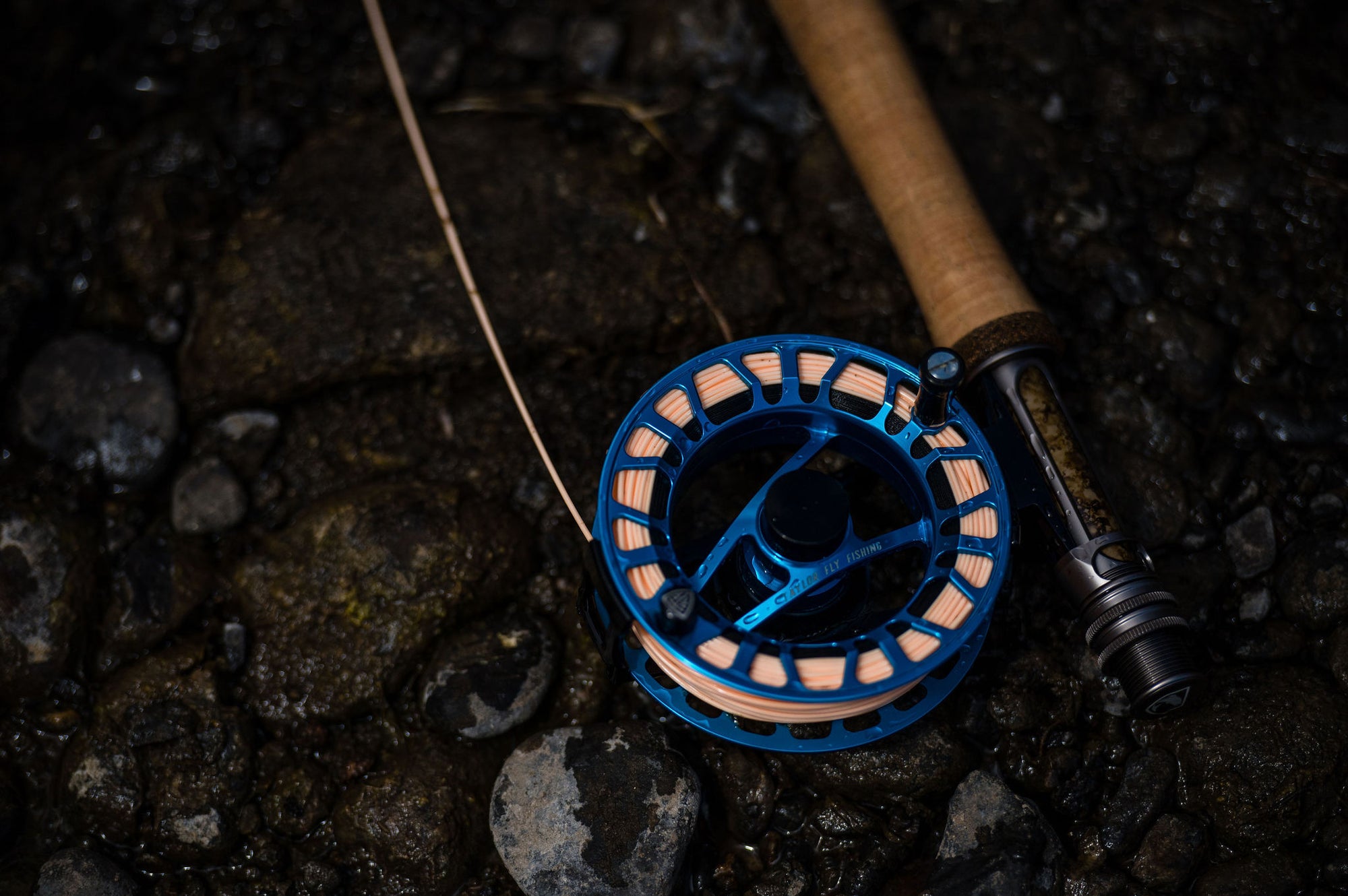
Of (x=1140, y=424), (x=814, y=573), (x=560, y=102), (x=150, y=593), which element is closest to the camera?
(x=814, y=573)

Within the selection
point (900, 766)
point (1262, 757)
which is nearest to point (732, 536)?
point (900, 766)

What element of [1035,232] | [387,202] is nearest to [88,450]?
[387,202]

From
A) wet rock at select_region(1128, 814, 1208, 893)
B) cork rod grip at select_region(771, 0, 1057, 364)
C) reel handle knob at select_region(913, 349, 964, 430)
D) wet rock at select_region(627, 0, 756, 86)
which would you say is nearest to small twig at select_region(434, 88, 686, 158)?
wet rock at select_region(627, 0, 756, 86)

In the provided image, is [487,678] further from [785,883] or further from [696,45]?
[696,45]

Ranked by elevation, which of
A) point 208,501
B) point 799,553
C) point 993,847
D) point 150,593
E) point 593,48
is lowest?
point 993,847

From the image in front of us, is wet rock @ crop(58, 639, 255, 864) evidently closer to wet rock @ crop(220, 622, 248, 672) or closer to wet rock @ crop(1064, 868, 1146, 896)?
wet rock @ crop(220, 622, 248, 672)

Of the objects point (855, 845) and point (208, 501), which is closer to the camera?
point (855, 845)

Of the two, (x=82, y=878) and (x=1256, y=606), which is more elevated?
(x=1256, y=606)

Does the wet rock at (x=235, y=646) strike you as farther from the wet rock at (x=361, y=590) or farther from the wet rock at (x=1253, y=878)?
the wet rock at (x=1253, y=878)
